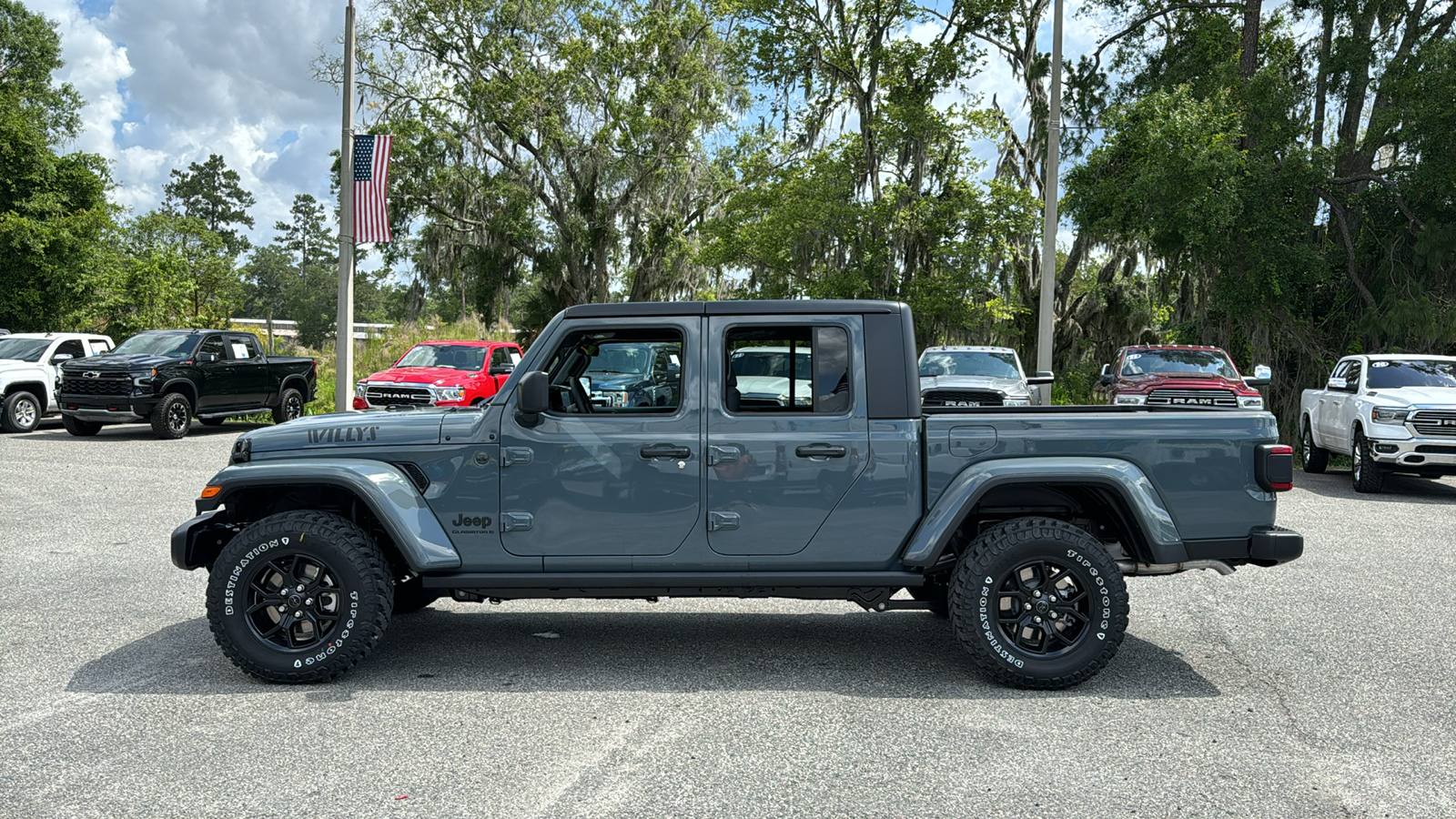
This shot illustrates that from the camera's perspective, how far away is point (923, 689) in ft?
A: 17.0

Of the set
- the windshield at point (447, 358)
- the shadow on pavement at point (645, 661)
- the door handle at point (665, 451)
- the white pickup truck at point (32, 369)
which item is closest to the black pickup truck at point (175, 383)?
the white pickup truck at point (32, 369)

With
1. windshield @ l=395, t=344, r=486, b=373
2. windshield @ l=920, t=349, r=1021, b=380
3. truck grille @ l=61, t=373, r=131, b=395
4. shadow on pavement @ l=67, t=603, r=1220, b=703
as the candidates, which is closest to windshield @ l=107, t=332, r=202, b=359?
truck grille @ l=61, t=373, r=131, b=395

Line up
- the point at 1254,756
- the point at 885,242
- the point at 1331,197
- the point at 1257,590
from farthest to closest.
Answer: the point at 885,242 < the point at 1331,197 < the point at 1257,590 < the point at 1254,756

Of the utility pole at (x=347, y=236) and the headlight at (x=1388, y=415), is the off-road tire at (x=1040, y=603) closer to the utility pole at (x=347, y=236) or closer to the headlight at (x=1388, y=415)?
the headlight at (x=1388, y=415)

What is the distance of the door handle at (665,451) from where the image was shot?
5.20 meters

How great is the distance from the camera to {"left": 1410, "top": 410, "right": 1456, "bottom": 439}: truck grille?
13039mm

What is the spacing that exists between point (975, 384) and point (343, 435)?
11.0m

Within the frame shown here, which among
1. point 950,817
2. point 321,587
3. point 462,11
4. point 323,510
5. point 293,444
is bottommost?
point 950,817

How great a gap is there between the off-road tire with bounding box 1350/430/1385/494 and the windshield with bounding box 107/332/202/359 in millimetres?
18144

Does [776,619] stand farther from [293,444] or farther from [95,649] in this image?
[95,649]

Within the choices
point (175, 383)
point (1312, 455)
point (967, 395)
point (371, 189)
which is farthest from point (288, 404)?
point (1312, 455)

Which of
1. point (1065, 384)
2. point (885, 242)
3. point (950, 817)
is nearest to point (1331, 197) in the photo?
point (1065, 384)

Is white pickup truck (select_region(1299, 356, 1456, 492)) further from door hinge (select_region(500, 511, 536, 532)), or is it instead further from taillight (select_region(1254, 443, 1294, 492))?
door hinge (select_region(500, 511, 536, 532))

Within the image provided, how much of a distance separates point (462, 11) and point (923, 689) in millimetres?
33845
